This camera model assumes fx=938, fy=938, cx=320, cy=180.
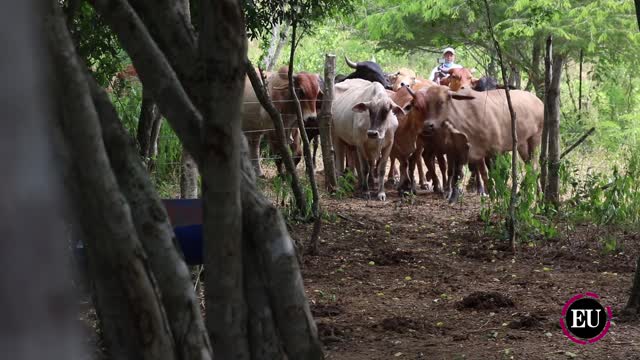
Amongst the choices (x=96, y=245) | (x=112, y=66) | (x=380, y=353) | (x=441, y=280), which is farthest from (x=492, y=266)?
(x=96, y=245)

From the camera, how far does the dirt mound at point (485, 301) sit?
21.1ft

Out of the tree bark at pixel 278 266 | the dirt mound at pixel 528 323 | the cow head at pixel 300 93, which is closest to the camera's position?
the tree bark at pixel 278 266

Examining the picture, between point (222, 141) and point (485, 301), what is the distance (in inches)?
159

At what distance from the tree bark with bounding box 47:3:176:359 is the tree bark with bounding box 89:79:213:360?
0.14m

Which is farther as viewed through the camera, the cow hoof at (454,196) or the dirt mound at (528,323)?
the cow hoof at (454,196)

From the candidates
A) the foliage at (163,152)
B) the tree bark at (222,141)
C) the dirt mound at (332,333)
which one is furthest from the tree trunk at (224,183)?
the foliage at (163,152)

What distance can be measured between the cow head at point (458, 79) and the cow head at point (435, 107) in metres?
3.11

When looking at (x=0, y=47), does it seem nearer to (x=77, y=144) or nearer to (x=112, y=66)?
(x=77, y=144)

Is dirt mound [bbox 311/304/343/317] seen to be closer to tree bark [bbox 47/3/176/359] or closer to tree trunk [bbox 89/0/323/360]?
tree trunk [bbox 89/0/323/360]

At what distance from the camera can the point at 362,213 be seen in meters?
11.5

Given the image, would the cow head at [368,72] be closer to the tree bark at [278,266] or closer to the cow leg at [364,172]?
the cow leg at [364,172]

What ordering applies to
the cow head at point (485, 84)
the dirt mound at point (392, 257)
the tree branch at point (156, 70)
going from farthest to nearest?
the cow head at point (485, 84)
the dirt mound at point (392, 257)
the tree branch at point (156, 70)

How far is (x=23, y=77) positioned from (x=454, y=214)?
11171 millimetres

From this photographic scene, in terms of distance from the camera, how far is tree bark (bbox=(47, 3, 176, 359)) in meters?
2.63
